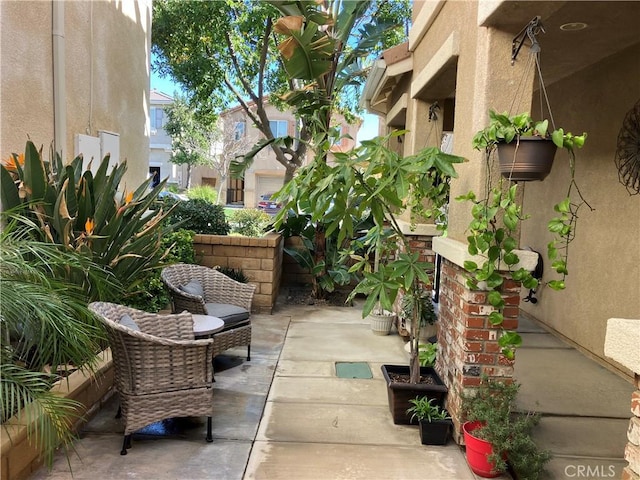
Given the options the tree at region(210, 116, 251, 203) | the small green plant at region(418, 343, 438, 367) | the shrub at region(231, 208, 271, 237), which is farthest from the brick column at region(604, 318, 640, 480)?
the tree at region(210, 116, 251, 203)

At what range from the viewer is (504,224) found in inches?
112

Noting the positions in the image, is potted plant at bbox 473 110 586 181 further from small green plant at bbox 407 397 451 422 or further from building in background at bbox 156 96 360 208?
building in background at bbox 156 96 360 208

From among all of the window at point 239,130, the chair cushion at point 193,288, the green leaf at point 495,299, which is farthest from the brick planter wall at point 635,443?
the window at point 239,130

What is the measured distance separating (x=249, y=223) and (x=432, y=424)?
5.86 m

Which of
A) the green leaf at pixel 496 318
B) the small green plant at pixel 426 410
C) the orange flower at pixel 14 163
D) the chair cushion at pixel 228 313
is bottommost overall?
the small green plant at pixel 426 410

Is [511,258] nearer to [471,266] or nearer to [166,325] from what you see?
[471,266]

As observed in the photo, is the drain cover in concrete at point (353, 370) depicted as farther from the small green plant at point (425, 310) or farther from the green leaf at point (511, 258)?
the green leaf at point (511, 258)

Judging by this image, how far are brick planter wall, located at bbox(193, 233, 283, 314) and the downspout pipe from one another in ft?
7.53

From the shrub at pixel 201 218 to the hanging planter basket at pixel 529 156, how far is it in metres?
5.36

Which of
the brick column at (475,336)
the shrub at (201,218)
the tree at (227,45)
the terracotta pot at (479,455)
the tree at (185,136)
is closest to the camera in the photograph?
the terracotta pot at (479,455)

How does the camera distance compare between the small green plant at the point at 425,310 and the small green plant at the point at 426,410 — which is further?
the small green plant at the point at 425,310

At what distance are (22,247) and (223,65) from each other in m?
9.86

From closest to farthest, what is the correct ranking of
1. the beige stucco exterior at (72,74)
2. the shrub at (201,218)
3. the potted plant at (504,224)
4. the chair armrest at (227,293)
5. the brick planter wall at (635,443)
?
the brick planter wall at (635,443) → the potted plant at (504,224) → the beige stucco exterior at (72,74) → the chair armrest at (227,293) → the shrub at (201,218)

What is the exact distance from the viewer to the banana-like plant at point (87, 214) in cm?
339
